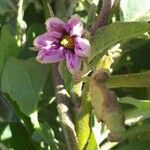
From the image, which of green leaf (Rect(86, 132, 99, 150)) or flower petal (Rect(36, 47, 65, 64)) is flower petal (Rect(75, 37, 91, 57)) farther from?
green leaf (Rect(86, 132, 99, 150))

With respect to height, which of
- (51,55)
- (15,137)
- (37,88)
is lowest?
(15,137)

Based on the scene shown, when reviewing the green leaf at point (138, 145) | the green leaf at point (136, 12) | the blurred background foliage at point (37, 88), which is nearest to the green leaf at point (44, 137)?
the blurred background foliage at point (37, 88)

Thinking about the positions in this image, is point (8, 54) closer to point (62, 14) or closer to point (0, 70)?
point (0, 70)

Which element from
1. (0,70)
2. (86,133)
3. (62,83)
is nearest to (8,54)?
(0,70)

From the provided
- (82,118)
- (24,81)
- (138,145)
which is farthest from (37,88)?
(138,145)

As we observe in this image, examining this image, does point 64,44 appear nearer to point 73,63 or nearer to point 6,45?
point 73,63

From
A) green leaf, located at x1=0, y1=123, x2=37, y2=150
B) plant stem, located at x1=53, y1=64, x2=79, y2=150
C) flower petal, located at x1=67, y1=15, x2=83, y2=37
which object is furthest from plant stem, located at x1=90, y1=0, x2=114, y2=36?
green leaf, located at x1=0, y1=123, x2=37, y2=150

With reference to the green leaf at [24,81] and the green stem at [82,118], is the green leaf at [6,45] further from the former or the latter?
the green stem at [82,118]
